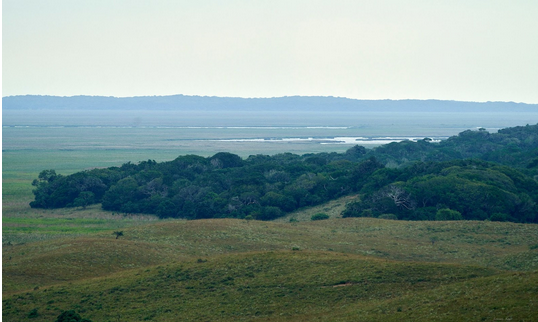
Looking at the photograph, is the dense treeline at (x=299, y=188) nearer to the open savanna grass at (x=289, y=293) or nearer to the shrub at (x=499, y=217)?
the shrub at (x=499, y=217)

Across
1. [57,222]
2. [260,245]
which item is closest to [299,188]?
[260,245]

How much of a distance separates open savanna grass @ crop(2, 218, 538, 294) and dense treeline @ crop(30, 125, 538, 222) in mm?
9182

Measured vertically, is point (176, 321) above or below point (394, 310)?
below

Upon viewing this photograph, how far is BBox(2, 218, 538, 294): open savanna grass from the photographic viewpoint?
101 feet

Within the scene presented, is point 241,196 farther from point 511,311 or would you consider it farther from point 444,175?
point 511,311

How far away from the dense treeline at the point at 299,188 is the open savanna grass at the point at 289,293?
81.2ft

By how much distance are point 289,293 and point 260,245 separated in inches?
524

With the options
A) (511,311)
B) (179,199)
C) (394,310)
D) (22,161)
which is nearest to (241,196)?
(179,199)

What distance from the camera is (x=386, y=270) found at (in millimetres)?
26094

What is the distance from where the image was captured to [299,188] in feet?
210

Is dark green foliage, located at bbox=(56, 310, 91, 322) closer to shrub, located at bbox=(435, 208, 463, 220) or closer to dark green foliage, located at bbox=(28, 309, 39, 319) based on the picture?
dark green foliage, located at bbox=(28, 309, 39, 319)

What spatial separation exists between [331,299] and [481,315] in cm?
765

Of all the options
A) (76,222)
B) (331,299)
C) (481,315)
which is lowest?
(76,222)

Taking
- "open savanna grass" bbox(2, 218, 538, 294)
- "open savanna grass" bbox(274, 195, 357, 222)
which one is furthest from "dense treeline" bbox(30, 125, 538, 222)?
"open savanna grass" bbox(2, 218, 538, 294)
